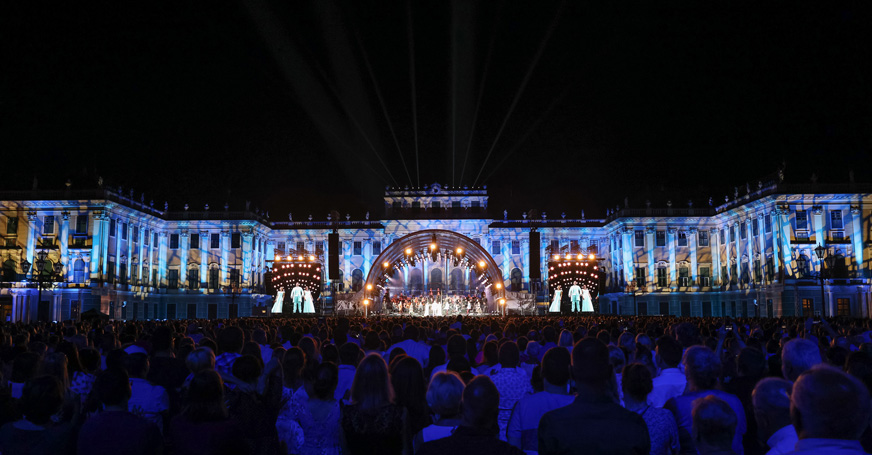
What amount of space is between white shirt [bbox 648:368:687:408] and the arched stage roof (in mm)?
43021

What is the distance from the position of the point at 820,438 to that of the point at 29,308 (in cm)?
6826

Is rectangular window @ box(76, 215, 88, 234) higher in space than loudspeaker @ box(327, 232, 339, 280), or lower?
higher

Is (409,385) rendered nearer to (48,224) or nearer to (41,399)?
(41,399)

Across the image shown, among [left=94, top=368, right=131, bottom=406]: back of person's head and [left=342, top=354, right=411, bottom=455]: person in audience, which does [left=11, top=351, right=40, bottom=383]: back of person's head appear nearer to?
[left=94, top=368, right=131, bottom=406]: back of person's head

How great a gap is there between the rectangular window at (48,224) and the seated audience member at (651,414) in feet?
225

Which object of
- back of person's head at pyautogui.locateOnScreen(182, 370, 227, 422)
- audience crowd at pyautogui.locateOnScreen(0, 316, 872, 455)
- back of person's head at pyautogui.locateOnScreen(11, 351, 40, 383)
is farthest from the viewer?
back of person's head at pyautogui.locateOnScreen(11, 351, 40, 383)

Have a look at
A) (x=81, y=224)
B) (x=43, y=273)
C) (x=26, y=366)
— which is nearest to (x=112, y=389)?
(x=26, y=366)

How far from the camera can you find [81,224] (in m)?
63.1

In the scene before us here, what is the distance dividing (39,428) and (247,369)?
7.44ft

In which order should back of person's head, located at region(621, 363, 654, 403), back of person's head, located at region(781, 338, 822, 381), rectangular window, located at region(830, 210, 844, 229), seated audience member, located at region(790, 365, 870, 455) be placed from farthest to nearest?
rectangular window, located at region(830, 210, 844, 229) < back of person's head, located at region(781, 338, 822, 381) < back of person's head, located at region(621, 363, 654, 403) < seated audience member, located at region(790, 365, 870, 455)

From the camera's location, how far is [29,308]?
60094 mm

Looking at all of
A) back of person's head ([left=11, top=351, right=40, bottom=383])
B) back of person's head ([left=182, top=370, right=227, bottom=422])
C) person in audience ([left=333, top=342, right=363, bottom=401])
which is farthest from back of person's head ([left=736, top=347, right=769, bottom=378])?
back of person's head ([left=11, top=351, right=40, bottom=383])

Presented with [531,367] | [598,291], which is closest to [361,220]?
[598,291]

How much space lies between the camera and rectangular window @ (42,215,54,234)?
63688 millimetres
